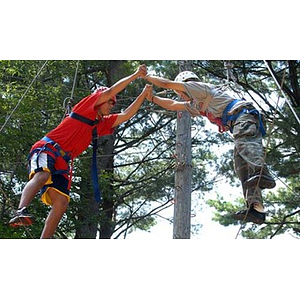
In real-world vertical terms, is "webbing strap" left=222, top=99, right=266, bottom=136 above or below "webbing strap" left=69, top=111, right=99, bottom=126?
above

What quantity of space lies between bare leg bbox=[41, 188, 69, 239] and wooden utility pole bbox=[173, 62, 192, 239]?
6.29ft

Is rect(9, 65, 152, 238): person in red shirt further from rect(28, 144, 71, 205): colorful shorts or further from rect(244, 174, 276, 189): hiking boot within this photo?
rect(244, 174, 276, 189): hiking boot

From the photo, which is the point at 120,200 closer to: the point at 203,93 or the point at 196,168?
the point at 196,168

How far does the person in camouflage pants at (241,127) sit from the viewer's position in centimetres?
496

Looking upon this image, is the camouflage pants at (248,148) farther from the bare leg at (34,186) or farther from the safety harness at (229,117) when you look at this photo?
the bare leg at (34,186)

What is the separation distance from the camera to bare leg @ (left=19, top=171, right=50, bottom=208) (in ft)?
15.6

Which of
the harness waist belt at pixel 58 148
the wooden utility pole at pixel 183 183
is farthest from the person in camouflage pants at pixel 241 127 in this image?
the wooden utility pole at pixel 183 183

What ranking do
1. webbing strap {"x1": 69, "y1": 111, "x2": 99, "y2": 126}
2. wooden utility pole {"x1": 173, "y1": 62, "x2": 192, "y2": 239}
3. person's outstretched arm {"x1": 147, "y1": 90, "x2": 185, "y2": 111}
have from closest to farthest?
webbing strap {"x1": 69, "y1": 111, "x2": 99, "y2": 126} → person's outstretched arm {"x1": 147, "y1": 90, "x2": 185, "y2": 111} → wooden utility pole {"x1": 173, "y1": 62, "x2": 192, "y2": 239}

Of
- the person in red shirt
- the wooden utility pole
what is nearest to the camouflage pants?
the person in red shirt

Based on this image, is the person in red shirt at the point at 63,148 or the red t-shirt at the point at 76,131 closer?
the person in red shirt at the point at 63,148

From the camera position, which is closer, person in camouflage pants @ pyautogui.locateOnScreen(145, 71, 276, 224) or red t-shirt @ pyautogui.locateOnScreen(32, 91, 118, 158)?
person in camouflage pants @ pyautogui.locateOnScreen(145, 71, 276, 224)

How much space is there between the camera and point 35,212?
9.77 metres

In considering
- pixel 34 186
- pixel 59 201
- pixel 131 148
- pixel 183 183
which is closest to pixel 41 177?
pixel 34 186

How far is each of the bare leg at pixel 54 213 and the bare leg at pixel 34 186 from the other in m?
0.17
